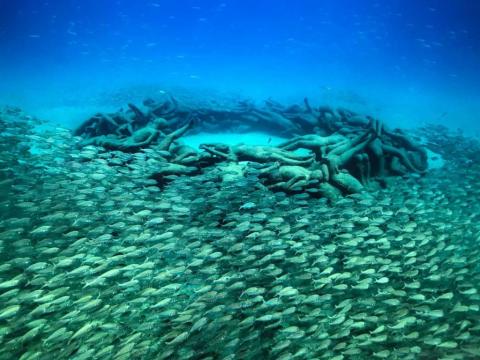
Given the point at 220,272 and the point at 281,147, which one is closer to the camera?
the point at 220,272

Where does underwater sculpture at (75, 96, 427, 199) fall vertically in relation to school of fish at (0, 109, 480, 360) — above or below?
above

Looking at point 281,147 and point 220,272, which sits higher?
point 281,147

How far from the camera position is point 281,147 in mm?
11383

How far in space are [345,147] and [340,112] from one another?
5.80 meters

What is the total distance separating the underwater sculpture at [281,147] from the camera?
8.81m

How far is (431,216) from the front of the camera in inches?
321

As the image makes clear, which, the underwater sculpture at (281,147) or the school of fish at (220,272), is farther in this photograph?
the underwater sculpture at (281,147)

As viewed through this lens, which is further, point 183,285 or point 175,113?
point 175,113

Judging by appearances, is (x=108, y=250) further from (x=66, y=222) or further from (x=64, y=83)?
(x=64, y=83)

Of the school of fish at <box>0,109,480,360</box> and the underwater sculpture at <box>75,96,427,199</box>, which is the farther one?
the underwater sculpture at <box>75,96,427,199</box>

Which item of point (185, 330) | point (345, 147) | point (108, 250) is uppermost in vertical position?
point (345, 147)

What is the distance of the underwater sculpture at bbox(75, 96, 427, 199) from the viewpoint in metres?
8.81

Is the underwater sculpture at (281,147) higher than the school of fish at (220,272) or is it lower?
higher

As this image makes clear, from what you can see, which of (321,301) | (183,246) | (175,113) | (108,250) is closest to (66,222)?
(108,250)
